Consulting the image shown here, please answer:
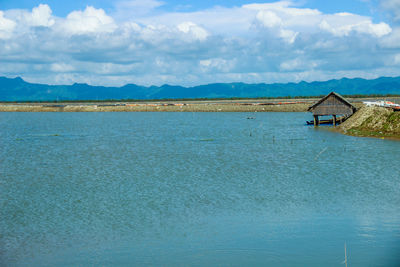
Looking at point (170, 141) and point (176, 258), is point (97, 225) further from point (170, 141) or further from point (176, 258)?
point (170, 141)

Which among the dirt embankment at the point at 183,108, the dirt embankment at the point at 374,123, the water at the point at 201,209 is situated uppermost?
the dirt embankment at the point at 183,108

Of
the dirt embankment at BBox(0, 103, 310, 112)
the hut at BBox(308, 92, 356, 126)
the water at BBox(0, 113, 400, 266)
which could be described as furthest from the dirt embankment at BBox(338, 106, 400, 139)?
the dirt embankment at BBox(0, 103, 310, 112)

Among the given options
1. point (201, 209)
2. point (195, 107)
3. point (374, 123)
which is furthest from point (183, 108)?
point (201, 209)

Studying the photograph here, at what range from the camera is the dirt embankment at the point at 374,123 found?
181ft

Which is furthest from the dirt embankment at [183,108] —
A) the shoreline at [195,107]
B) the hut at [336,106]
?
the hut at [336,106]

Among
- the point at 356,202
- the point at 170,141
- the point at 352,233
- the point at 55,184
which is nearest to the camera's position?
the point at 352,233

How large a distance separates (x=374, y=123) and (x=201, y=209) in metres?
43.0

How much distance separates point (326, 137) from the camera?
58.0 meters

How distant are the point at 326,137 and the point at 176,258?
149 ft

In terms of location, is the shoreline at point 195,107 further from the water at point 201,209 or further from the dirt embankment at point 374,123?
the water at point 201,209

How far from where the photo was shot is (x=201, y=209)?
22.5 metres

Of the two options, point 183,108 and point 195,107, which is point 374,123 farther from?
point 183,108

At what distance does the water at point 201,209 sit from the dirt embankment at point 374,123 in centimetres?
1261

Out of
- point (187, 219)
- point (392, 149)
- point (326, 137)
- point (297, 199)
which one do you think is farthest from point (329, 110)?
point (187, 219)
